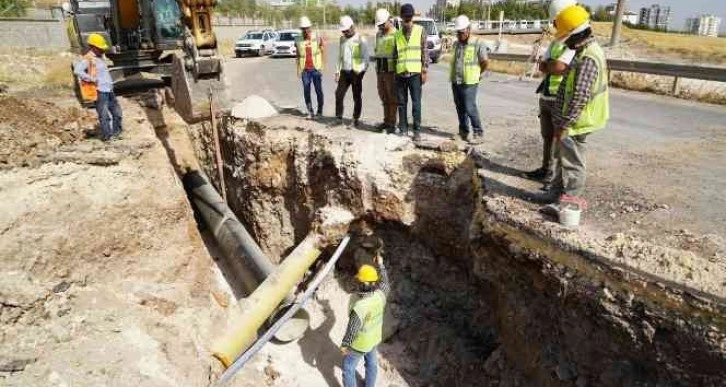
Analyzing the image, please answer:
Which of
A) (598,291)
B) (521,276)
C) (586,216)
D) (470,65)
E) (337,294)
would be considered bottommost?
(337,294)

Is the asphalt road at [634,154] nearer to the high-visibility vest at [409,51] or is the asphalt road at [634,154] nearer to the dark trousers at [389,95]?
the dark trousers at [389,95]

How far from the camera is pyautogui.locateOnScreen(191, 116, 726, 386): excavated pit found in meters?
3.61

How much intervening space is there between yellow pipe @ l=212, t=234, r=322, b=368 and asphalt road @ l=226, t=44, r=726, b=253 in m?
2.82

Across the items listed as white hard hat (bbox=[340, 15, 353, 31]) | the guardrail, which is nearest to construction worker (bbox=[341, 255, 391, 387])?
white hard hat (bbox=[340, 15, 353, 31])

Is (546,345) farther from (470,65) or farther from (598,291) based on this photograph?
(470,65)

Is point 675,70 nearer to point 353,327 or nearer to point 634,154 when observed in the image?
point 634,154

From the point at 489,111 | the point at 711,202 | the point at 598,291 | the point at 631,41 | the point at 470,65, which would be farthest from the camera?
A: the point at 631,41

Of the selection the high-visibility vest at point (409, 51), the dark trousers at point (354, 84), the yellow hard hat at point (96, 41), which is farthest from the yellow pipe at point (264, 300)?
the yellow hard hat at point (96, 41)

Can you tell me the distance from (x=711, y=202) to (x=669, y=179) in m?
0.71

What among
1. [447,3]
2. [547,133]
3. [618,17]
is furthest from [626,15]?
[547,133]

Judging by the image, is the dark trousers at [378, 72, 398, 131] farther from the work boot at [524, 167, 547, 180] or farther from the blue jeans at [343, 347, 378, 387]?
the blue jeans at [343, 347, 378, 387]

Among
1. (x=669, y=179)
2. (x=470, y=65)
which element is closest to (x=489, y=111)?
(x=470, y=65)

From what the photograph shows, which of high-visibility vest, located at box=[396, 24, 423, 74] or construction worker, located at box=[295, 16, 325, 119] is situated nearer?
high-visibility vest, located at box=[396, 24, 423, 74]

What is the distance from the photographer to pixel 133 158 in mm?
7168
